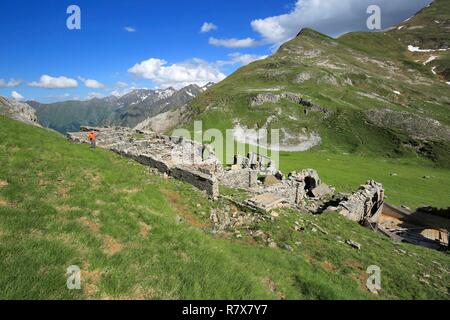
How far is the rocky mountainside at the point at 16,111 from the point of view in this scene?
3526cm

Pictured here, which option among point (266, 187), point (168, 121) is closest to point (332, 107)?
point (168, 121)

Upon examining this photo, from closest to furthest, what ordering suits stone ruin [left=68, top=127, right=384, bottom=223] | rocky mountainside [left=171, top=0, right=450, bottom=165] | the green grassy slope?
the green grassy slope
stone ruin [left=68, top=127, right=384, bottom=223]
rocky mountainside [left=171, top=0, right=450, bottom=165]

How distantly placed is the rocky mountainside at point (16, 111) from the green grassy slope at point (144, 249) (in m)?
20.7

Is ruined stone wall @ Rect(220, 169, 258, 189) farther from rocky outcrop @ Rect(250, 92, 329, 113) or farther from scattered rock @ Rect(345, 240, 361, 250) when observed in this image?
rocky outcrop @ Rect(250, 92, 329, 113)

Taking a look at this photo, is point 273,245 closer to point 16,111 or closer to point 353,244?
point 353,244

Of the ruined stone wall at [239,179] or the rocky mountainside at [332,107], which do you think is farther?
the rocky mountainside at [332,107]

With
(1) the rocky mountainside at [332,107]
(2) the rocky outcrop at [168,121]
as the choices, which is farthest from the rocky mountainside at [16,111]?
(2) the rocky outcrop at [168,121]

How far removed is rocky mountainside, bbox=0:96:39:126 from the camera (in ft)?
116

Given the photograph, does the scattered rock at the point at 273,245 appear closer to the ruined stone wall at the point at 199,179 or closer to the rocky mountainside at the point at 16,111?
the ruined stone wall at the point at 199,179

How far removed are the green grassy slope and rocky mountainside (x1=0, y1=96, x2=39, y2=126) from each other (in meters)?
20.7

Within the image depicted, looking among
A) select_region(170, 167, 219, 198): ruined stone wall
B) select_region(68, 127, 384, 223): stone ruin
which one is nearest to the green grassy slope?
select_region(170, 167, 219, 198): ruined stone wall

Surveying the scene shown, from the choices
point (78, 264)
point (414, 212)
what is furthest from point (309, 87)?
point (78, 264)

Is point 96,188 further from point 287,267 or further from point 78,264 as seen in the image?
point 287,267

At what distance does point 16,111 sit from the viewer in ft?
127
